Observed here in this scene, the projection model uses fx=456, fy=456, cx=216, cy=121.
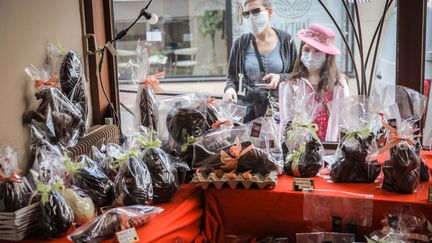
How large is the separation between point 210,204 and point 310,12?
43.5 inches

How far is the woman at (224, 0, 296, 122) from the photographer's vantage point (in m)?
2.20

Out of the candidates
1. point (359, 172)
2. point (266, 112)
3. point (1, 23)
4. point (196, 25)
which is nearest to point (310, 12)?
point (266, 112)

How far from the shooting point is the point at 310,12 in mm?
2225

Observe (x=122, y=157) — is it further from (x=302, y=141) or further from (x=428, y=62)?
(x=428, y=62)

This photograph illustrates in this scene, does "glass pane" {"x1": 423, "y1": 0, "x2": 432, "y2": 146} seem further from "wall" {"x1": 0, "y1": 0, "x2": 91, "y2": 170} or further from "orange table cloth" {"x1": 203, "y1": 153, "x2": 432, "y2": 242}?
"wall" {"x1": 0, "y1": 0, "x2": 91, "y2": 170}

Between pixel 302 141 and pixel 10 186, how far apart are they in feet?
3.34

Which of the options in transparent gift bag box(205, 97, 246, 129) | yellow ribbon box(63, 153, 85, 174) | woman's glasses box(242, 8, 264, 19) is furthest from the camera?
woman's glasses box(242, 8, 264, 19)

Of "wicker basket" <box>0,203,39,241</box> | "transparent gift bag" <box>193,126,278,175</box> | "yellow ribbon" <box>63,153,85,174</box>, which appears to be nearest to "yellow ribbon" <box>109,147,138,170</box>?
"yellow ribbon" <box>63,153,85,174</box>

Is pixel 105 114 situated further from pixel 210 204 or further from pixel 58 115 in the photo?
pixel 210 204

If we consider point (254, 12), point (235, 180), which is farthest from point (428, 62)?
point (235, 180)

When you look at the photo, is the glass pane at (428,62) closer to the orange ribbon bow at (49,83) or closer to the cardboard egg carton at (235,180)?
the cardboard egg carton at (235,180)

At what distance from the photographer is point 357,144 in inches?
63.4

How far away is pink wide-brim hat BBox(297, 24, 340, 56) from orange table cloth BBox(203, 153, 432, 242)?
0.62 m


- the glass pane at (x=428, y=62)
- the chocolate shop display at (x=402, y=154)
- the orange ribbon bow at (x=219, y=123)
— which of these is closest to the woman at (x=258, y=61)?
the orange ribbon bow at (x=219, y=123)
